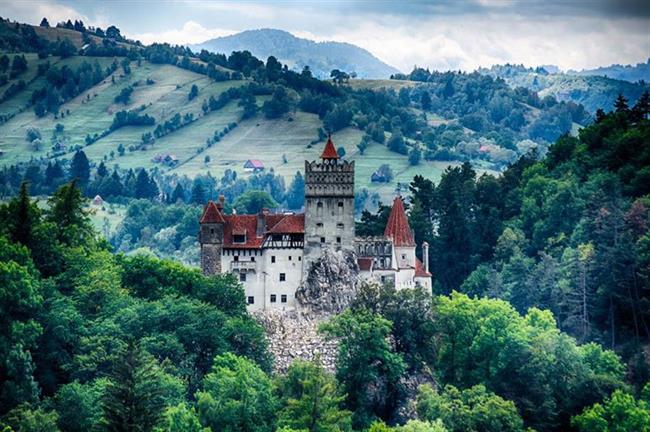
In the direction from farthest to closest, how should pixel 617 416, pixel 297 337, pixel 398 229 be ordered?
1. pixel 398 229
2. pixel 297 337
3. pixel 617 416

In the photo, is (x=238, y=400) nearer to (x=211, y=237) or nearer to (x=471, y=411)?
(x=211, y=237)

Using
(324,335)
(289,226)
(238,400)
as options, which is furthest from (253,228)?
(238,400)

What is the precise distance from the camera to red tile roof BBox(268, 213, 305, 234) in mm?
95375

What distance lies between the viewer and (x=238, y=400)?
8412 cm

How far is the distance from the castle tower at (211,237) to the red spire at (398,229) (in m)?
13.3

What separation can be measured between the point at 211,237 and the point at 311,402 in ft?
51.8

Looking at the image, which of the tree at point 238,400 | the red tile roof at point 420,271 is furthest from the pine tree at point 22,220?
the red tile roof at point 420,271

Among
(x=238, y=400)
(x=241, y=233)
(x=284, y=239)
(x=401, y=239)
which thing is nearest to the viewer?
(x=238, y=400)

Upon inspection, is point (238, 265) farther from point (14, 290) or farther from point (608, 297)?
point (608, 297)

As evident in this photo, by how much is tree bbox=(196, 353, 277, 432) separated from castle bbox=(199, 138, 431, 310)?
859cm

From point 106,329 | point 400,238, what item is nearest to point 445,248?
point 400,238

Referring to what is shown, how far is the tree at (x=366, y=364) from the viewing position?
92.8 meters

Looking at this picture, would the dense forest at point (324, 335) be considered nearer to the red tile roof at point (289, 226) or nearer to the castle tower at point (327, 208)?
the castle tower at point (327, 208)

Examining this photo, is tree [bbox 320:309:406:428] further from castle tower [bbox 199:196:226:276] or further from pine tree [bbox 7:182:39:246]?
pine tree [bbox 7:182:39:246]
